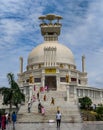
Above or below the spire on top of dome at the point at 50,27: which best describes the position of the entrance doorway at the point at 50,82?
below

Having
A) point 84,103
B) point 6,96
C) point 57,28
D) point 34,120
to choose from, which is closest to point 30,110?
point 34,120

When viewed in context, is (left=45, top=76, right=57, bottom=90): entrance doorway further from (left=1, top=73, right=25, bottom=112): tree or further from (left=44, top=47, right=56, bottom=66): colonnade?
(left=1, top=73, right=25, bottom=112): tree

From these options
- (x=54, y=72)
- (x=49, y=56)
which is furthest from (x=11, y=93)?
(x=49, y=56)

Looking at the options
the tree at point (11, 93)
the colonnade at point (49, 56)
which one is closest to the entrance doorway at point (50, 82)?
the colonnade at point (49, 56)

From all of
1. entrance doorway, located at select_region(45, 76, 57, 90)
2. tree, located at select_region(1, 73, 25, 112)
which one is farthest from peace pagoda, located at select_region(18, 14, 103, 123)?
tree, located at select_region(1, 73, 25, 112)

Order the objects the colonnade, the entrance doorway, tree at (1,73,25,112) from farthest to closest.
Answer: the colonnade < the entrance doorway < tree at (1,73,25,112)

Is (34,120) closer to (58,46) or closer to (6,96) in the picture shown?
(6,96)

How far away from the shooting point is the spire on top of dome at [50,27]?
94938 mm

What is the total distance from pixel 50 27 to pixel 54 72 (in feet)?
58.0

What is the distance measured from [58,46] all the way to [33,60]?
7774 millimetres

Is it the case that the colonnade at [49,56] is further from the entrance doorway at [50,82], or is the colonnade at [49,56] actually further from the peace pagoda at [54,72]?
the entrance doorway at [50,82]

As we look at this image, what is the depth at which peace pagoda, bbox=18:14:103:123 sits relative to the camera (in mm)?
77750

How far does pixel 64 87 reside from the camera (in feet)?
265

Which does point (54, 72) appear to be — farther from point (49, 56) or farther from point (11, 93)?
point (11, 93)
